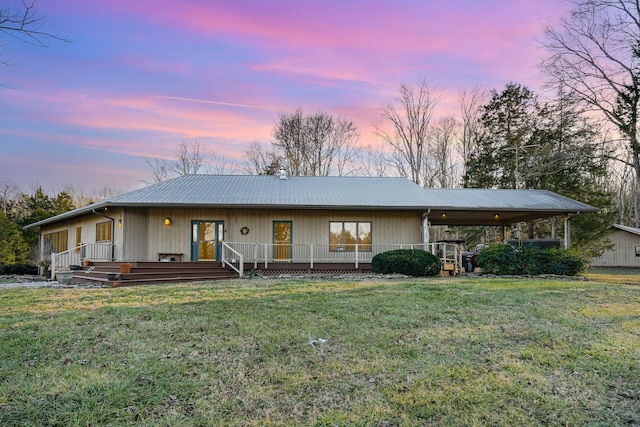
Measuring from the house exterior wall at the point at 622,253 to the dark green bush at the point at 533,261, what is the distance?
1180 centimetres

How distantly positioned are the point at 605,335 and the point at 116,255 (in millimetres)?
15155

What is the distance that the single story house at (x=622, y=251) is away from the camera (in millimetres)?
23750

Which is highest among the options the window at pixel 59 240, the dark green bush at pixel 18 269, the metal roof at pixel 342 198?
the metal roof at pixel 342 198

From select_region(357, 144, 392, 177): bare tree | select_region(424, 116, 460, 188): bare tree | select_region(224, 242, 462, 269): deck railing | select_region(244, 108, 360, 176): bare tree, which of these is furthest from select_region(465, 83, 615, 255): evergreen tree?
select_region(244, 108, 360, 176): bare tree

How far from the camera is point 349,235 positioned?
54.2 feet

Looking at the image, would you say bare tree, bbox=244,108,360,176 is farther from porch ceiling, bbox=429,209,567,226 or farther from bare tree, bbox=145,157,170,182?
porch ceiling, bbox=429,209,567,226

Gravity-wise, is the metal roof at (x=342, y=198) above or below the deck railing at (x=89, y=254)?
above

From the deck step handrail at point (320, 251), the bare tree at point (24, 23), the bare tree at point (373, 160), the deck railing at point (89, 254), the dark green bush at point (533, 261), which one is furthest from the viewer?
the bare tree at point (373, 160)

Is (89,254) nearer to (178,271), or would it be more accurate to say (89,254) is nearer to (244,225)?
(178,271)

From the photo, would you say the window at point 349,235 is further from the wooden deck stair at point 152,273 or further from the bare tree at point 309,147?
the bare tree at point 309,147

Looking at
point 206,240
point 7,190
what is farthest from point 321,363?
point 7,190

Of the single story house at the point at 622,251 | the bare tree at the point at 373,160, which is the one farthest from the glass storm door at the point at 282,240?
the single story house at the point at 622,251

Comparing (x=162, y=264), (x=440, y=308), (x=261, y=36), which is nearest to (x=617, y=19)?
(x=261, y=36)

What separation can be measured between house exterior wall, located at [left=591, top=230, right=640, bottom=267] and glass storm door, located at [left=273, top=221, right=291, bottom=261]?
1901 centimetres
